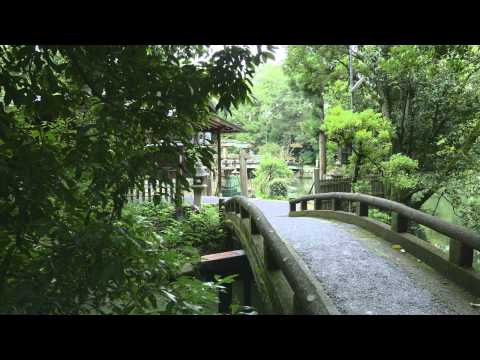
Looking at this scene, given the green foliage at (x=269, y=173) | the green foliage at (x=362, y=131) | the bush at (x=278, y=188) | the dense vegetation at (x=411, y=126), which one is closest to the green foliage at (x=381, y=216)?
the dense vegetation at (x=411, y=126)

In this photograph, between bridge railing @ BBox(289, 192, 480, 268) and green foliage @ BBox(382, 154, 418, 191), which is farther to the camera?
green foliage @ BBox(382, 154, 418, 191)

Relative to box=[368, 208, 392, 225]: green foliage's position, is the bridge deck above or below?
A: above

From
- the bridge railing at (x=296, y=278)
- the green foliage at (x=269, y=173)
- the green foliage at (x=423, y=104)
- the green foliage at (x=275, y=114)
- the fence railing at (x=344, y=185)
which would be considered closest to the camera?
the bridge railing at (x=296, y=278)

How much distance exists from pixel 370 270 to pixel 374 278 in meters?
0.25

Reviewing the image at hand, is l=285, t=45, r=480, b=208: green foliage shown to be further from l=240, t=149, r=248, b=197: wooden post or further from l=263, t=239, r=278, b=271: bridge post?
l=263, t=239, r=278, b=271: bridge post

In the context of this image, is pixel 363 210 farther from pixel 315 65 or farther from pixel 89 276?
pixel 315 65

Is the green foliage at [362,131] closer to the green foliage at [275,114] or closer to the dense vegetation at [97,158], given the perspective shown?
the dense vegetation at [97,158]

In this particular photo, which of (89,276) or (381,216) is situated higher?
(89,276)

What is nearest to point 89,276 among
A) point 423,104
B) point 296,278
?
point 296,278

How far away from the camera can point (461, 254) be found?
3.69m

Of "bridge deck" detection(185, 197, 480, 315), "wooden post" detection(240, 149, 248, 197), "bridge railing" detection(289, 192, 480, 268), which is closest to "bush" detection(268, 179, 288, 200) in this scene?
"wooden post" detection(240, 149, 248, 197)

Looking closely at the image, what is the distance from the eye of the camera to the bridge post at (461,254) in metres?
3.64

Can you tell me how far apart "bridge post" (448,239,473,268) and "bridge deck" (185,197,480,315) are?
0.86ft

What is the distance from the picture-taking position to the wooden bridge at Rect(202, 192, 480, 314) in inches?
122
